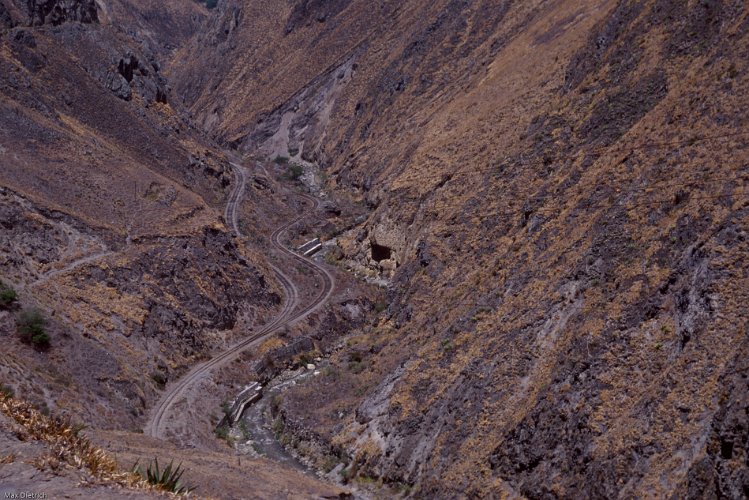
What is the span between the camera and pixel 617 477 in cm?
1446

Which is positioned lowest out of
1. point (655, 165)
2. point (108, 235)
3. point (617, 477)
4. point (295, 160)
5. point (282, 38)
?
point (617, 477)

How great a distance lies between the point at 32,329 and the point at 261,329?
13884 millimetres

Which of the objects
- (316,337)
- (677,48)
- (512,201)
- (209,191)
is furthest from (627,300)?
(209,191)

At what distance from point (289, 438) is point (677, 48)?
23.3 m

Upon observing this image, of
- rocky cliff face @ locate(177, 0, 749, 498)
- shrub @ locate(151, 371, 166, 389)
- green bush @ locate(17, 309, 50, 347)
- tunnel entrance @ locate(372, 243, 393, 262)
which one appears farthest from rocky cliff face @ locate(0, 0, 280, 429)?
rocky cliff face @ locate(177, 0, 749, 498)

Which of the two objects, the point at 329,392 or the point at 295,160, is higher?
the point at 295,160

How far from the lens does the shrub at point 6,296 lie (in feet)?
87.5

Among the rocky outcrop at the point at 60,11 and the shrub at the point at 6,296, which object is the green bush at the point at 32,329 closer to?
the shrub at the point at 6,296

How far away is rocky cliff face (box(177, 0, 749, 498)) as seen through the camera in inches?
600

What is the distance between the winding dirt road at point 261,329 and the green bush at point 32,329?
17.4ft

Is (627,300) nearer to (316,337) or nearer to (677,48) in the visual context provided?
(677,48)

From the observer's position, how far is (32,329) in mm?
26297

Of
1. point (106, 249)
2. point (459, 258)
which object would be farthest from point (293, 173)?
point (459, 258)

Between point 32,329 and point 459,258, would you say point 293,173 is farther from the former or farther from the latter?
point 32,329
